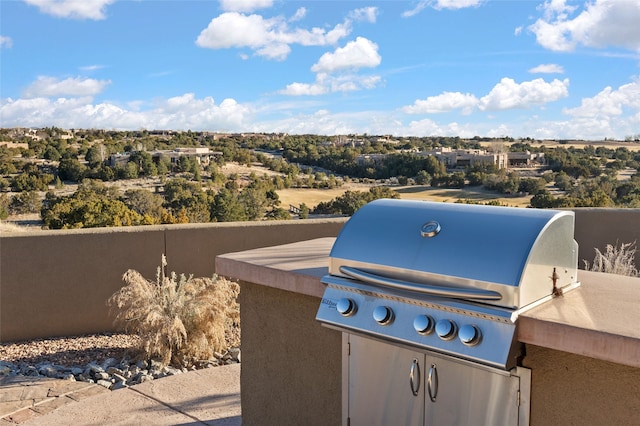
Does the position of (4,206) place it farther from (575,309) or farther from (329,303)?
(575,309)

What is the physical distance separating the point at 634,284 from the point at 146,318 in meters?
4.44

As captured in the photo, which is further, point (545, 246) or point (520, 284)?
point (545, 246)

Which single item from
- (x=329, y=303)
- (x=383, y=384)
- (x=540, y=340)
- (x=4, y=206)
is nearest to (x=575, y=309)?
(x=540, y=340)

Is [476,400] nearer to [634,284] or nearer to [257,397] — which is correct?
[634,284]

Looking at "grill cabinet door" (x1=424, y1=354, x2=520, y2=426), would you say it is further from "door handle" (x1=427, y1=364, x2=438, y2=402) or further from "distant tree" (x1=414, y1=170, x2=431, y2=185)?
"distant tree" (x1=414, y1=170, x2=431, y2=185)

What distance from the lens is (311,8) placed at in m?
16.0

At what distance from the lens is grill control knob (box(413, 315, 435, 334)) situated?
2.43 meters

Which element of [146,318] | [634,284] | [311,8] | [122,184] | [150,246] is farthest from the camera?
[122,184]

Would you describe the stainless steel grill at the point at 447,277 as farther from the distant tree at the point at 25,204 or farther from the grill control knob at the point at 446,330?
the distant tree at the point at 25,204

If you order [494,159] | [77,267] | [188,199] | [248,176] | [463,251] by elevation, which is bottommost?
[188,199]

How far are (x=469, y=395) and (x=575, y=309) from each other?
550mm

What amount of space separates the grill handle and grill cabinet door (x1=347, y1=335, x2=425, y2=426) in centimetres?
33

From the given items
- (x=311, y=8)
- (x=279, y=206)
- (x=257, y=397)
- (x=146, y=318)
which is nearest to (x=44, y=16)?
(x=311, y=8)

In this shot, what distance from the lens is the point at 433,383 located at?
2.61 meters
